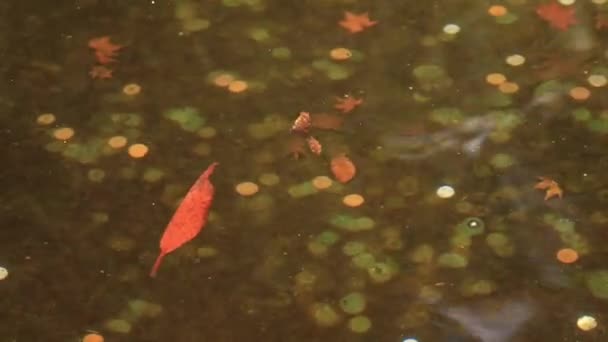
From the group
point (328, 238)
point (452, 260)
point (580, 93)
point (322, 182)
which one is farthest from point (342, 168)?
point (580, 93)

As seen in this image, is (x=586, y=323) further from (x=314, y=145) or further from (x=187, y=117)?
(x=187, y=117)

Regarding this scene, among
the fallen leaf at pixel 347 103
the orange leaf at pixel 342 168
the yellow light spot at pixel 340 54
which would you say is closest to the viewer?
the orange leaf at pixel 342 168

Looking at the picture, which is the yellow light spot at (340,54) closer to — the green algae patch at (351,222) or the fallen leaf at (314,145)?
the fallen leaf at (314,145)

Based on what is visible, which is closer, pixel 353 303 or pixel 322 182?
pixel 353 303

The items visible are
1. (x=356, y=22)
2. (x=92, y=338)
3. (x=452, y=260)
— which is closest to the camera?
(x=92, y=338)

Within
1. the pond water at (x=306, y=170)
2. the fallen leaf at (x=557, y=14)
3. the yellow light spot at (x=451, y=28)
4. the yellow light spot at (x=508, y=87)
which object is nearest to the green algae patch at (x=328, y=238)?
the pond water at (x=306, y=170)

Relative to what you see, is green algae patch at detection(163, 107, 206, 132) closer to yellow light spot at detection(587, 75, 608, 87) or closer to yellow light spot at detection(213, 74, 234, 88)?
yellow light spot at detection(213, 74, 234, 88)

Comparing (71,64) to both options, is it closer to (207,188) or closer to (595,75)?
(207,188)

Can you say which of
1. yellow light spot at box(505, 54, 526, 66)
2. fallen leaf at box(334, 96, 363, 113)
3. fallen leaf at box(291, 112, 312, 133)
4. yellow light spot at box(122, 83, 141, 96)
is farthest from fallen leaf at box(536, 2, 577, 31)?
yellow light spot at box(122, 83, 141, 96)
